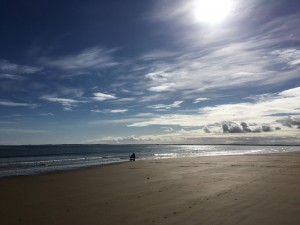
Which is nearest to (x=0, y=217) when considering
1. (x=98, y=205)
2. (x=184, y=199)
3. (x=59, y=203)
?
(x=59, y=203)

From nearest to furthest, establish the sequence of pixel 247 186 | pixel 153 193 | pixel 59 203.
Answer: pixel 59 203 < pixel 153 193 < pixel 247 186

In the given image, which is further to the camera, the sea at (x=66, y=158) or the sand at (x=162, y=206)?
the sea at (x=66, y=158)

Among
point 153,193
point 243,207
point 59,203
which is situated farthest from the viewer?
point 153,193

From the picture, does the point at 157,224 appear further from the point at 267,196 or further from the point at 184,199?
the point at 267,196

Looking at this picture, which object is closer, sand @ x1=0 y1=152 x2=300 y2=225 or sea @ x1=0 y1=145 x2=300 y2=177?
sand @ x1=0 y1=152 x2=300 y2=225

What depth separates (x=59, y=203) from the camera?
12.6m

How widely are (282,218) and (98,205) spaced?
6590 millimetres

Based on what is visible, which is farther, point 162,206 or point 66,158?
point 66,158

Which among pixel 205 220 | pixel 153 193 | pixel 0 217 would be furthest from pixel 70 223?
pixel 153 193

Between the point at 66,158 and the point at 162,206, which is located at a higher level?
the point at 66,158

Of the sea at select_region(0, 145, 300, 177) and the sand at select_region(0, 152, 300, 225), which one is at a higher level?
the sea at select_region(0, 145, 300, 177)

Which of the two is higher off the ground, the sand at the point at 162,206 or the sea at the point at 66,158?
the sea at the point at 66,158

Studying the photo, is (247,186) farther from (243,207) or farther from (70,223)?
(70,223)

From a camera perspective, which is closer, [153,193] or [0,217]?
[0,217]
